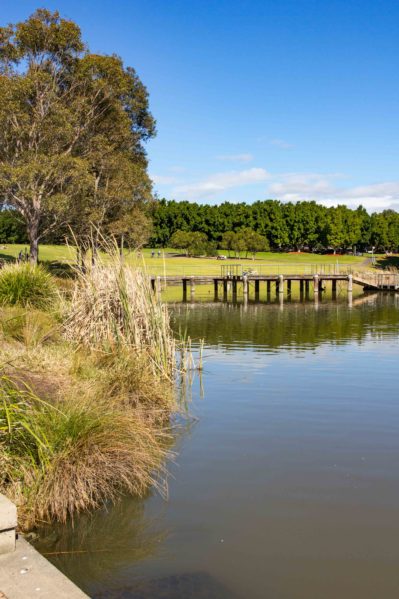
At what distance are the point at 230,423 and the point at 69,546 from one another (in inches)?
224

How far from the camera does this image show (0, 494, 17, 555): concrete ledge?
17.3 ft

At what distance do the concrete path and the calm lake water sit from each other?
47.2 inches

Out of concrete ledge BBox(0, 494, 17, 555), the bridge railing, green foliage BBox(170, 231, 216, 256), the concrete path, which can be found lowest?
the concrete path

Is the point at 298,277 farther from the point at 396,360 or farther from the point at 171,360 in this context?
the point at 171,360

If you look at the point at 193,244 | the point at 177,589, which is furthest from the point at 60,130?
the point at 193,244

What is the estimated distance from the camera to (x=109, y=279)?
13898 mm

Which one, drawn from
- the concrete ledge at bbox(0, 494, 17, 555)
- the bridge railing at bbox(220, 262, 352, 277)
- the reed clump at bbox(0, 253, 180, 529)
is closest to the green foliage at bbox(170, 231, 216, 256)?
the bridge railing at bbox(220, 262, 352, 277)

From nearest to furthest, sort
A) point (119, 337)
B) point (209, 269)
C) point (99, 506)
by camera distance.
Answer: point (99, 506) → point (119, 337) → point (209, 269)

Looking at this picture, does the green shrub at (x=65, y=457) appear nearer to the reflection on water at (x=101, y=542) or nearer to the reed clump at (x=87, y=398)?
the reed clump at (x=87, y=398)

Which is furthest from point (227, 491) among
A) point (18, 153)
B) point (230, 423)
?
point (18, 153)

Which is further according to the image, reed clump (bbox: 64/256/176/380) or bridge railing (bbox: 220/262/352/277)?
bridge railing (bbox: 220/262/352/277)

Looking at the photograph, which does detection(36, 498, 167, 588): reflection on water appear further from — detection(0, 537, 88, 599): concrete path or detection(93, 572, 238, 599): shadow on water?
detection(0, 537, 88, 599): concrete path

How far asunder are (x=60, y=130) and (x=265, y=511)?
3059 centimetres

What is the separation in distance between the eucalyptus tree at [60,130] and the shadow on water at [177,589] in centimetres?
2733
